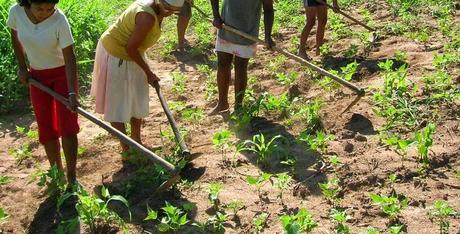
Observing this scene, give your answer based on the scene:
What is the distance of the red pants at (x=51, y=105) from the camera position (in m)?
3.62

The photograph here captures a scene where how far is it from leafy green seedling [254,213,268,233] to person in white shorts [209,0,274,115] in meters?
1.86

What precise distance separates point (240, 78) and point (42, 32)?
212cm

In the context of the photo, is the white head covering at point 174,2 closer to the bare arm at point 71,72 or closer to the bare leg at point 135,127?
the bare arm at point 71,72

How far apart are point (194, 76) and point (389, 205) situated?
11.8ft

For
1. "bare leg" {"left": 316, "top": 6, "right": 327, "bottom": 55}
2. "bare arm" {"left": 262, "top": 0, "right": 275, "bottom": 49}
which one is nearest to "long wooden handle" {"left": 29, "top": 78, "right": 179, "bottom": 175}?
"bare arm" {"left": 262, "top": 0, "right": 275, "bottom": 49}

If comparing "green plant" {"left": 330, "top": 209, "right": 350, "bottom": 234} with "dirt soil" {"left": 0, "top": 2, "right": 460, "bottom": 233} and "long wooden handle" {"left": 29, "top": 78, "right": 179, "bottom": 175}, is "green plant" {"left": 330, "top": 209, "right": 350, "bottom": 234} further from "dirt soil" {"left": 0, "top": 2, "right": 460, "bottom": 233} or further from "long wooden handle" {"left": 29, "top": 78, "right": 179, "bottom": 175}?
"long wooden handle" {"left": 29, "top": 78, "right": 179, "bottom": 175}

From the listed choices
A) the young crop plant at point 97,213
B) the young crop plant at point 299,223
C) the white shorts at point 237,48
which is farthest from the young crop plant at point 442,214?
the white shorts at point 237,48

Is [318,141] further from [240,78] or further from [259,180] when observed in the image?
[240,78]

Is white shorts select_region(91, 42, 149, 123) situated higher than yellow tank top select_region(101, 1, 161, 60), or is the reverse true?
yellow tank top select_region(101, 1, 161, 60)

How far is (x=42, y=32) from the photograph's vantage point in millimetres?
3387

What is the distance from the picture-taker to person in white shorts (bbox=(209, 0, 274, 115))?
4.78 meters

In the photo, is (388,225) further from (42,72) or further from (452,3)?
(452,3)

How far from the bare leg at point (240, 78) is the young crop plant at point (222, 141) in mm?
757

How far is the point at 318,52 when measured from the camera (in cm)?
650
